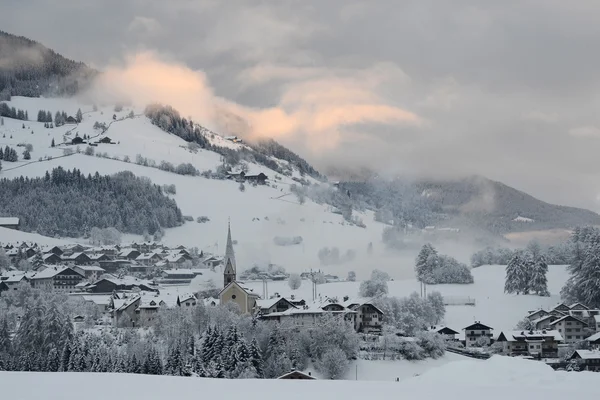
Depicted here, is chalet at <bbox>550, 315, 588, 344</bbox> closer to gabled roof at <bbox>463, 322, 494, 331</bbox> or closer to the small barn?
gabled roof at <bbox>463, 322, 494, 331</bbox>

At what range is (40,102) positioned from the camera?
157750 millimetres

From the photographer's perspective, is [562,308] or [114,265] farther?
[114,265]

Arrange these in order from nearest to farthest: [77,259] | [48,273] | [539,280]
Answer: [539,280] < [48,273] < [77,259]

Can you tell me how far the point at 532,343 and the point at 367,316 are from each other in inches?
444

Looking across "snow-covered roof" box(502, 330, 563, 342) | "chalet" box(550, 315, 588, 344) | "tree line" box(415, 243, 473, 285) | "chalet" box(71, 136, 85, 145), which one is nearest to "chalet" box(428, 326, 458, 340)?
"snow-covered roof" box(502, 330, 563, 342)

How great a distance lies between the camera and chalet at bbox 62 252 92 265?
8081 cm

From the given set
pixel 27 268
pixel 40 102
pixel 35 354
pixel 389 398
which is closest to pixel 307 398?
pixel 389 398

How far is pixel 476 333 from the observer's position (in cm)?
5219

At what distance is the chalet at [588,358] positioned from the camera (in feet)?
138

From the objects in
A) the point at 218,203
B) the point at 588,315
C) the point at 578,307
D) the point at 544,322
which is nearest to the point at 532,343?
the point at 544,322

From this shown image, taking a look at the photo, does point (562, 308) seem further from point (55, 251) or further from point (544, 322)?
point (55, 251)

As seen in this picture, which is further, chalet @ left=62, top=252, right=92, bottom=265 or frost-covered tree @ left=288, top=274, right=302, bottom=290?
chalet @ left=62, top=252, right=92, bottom=265

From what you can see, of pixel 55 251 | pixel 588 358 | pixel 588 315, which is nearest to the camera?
pixel 588 358

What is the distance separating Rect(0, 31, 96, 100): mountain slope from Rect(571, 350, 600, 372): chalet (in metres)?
135
